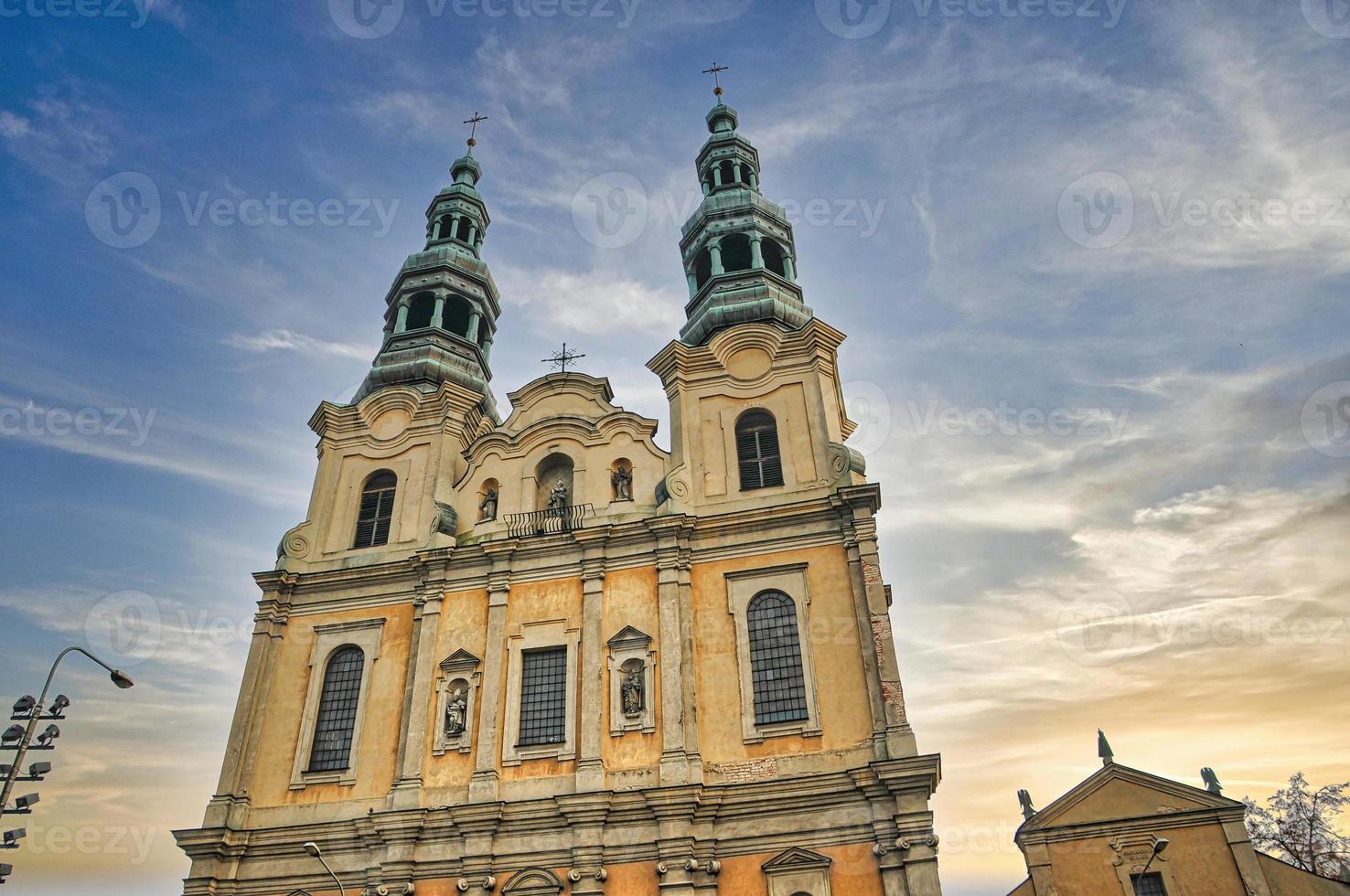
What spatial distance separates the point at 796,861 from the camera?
1673 cm

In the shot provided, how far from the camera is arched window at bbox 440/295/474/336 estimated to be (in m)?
30.4

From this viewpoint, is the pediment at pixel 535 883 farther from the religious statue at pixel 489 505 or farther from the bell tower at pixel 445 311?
the bell tower at pixel 445 311

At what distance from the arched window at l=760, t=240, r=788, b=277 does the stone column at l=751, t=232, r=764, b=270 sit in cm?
53

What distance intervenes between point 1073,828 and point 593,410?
16.9 meters

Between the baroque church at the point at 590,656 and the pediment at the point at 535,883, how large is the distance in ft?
0.12

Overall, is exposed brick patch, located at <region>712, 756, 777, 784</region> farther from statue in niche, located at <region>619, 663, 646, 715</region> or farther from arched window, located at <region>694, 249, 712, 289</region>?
arched window, located at <region>694, 249, 712, 289</region>

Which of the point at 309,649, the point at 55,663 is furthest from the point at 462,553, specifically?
the point at 55,663

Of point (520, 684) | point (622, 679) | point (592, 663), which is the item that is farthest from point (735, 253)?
point (520, 684)

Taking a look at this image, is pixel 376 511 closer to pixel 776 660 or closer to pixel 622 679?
pixel 622 679

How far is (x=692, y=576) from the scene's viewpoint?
20.6 meters

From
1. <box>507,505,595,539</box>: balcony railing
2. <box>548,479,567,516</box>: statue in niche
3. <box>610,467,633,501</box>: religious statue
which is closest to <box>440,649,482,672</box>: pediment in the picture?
<box>507,505,595,539</box>: balcony railing

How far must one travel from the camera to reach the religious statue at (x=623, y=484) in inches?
885

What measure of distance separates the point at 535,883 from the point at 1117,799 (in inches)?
627

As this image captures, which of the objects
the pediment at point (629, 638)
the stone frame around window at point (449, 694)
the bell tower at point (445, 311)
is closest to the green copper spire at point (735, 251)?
the bell tower at point (445, 311)
